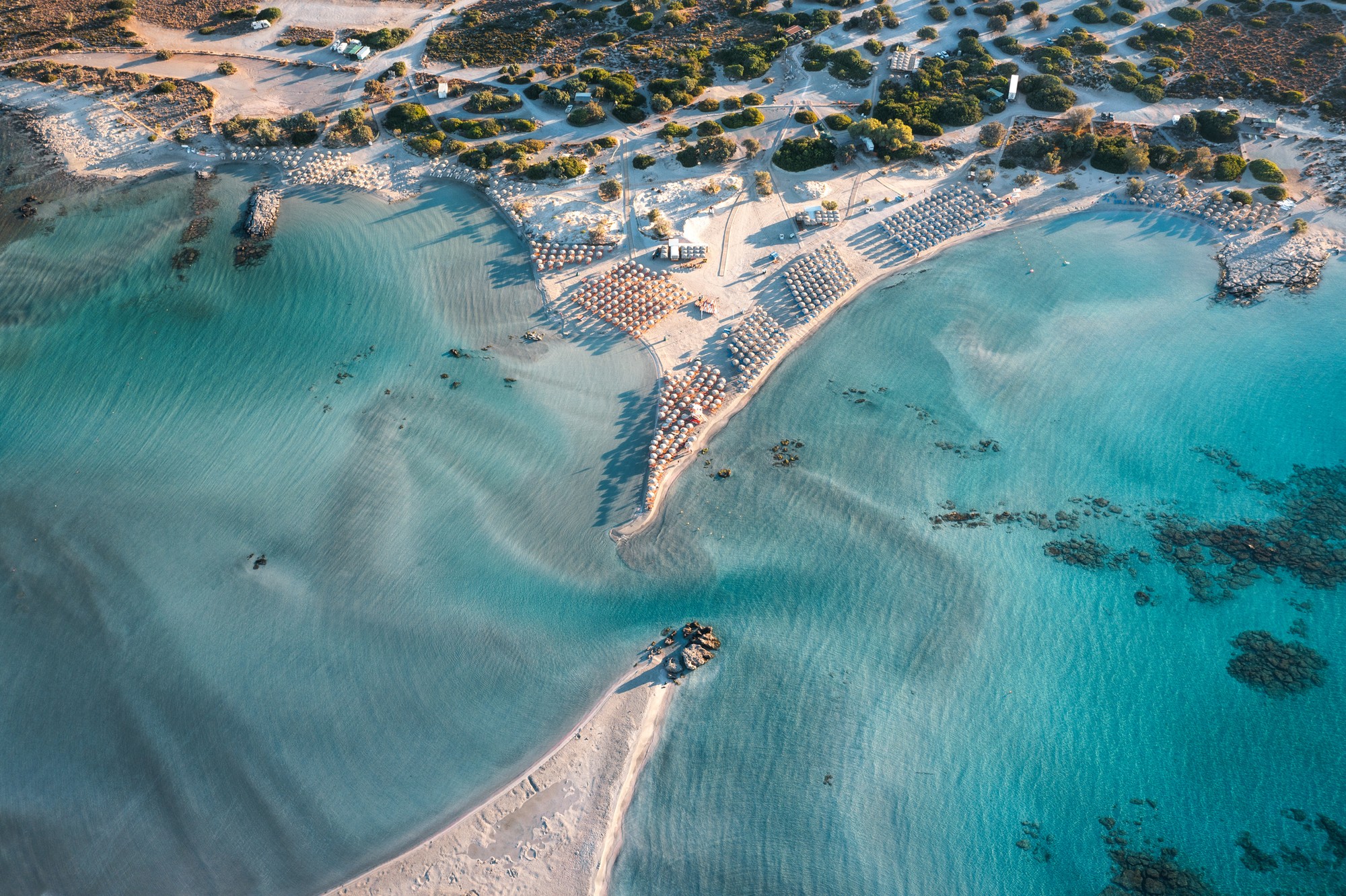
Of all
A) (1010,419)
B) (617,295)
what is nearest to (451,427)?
(617,295)

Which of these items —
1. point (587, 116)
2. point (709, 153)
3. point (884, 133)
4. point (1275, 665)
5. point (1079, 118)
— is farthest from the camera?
point (587, 116)

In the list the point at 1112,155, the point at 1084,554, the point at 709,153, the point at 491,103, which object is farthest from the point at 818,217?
the point at 491,103

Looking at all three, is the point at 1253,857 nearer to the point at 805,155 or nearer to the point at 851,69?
the point at 805,155

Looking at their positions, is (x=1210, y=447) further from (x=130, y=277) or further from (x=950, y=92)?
(x=130, y=277)

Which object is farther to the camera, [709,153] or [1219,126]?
[1219,126]

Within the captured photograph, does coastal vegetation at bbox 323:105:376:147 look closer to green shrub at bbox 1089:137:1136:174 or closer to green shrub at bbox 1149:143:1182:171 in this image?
green shrub at bbox 1089:137:1136:174

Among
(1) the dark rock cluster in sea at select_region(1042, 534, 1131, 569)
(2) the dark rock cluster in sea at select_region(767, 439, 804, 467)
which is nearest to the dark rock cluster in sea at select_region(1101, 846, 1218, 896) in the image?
(1) the dark rock cluster in sea at select_region(1042, 534, 1131, 569)
